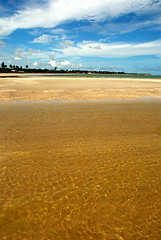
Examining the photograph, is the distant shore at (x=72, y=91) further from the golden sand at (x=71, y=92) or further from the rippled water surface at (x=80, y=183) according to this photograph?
the rippled water surface at (x=80, y=183)

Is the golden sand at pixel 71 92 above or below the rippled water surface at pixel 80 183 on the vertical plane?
above

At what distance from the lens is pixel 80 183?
14.9ft

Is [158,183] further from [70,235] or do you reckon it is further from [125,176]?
[70,235]

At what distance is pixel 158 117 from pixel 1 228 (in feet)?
32.6

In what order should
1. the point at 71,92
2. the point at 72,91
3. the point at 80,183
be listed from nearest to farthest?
the point at 80,183 < the point at 71,92 < the point at 72,91

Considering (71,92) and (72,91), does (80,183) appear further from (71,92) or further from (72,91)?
(72,91)

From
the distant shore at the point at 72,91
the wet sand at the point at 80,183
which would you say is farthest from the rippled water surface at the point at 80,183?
the distant shore at the point at 72,91

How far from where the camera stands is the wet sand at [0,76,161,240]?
3350mm

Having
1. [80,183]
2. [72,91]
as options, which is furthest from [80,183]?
[72,91]

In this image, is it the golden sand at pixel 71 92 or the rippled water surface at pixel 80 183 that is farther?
the golden sand at pixel 71 92

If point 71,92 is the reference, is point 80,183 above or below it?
below

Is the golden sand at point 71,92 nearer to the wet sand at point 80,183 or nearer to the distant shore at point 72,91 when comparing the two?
the distant shore at point 72,91

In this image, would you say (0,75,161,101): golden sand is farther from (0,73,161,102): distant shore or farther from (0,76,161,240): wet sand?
(0,76,161,240): wet sand

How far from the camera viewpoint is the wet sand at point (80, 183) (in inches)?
132
